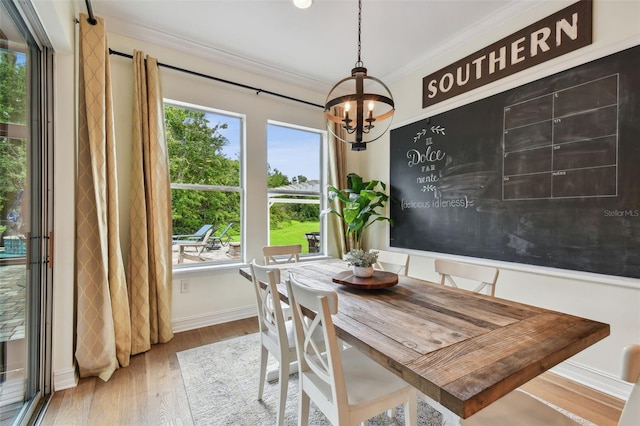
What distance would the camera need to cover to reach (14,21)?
155cm

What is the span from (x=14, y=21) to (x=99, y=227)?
130 cm

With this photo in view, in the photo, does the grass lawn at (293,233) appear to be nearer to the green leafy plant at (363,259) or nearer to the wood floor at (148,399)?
the wood floor at (148,399)

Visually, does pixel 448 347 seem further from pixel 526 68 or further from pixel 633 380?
pixel 526 68

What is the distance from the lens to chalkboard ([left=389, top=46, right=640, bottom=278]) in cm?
188

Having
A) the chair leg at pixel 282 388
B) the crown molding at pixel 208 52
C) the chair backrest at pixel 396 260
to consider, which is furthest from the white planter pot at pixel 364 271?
the crown molding at pixel 208 52

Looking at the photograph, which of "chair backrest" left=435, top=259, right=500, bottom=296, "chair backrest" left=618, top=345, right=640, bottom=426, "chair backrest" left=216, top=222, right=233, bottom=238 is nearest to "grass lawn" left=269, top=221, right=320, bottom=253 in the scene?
"chair backrest" left=216, top=222, right=233, bottom=238

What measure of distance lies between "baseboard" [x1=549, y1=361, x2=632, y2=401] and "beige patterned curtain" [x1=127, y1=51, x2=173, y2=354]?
3398mm

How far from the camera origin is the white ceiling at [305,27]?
2.40 m

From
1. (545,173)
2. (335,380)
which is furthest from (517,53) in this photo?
(335,380)

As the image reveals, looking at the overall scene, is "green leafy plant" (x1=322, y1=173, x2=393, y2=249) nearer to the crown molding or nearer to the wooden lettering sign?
the wooden lettering sign

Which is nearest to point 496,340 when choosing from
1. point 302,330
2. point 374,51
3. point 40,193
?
point 302,330

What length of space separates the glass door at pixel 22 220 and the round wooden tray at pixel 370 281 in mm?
1775

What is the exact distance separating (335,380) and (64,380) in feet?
7.11

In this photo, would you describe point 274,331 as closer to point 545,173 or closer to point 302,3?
point 545,173
